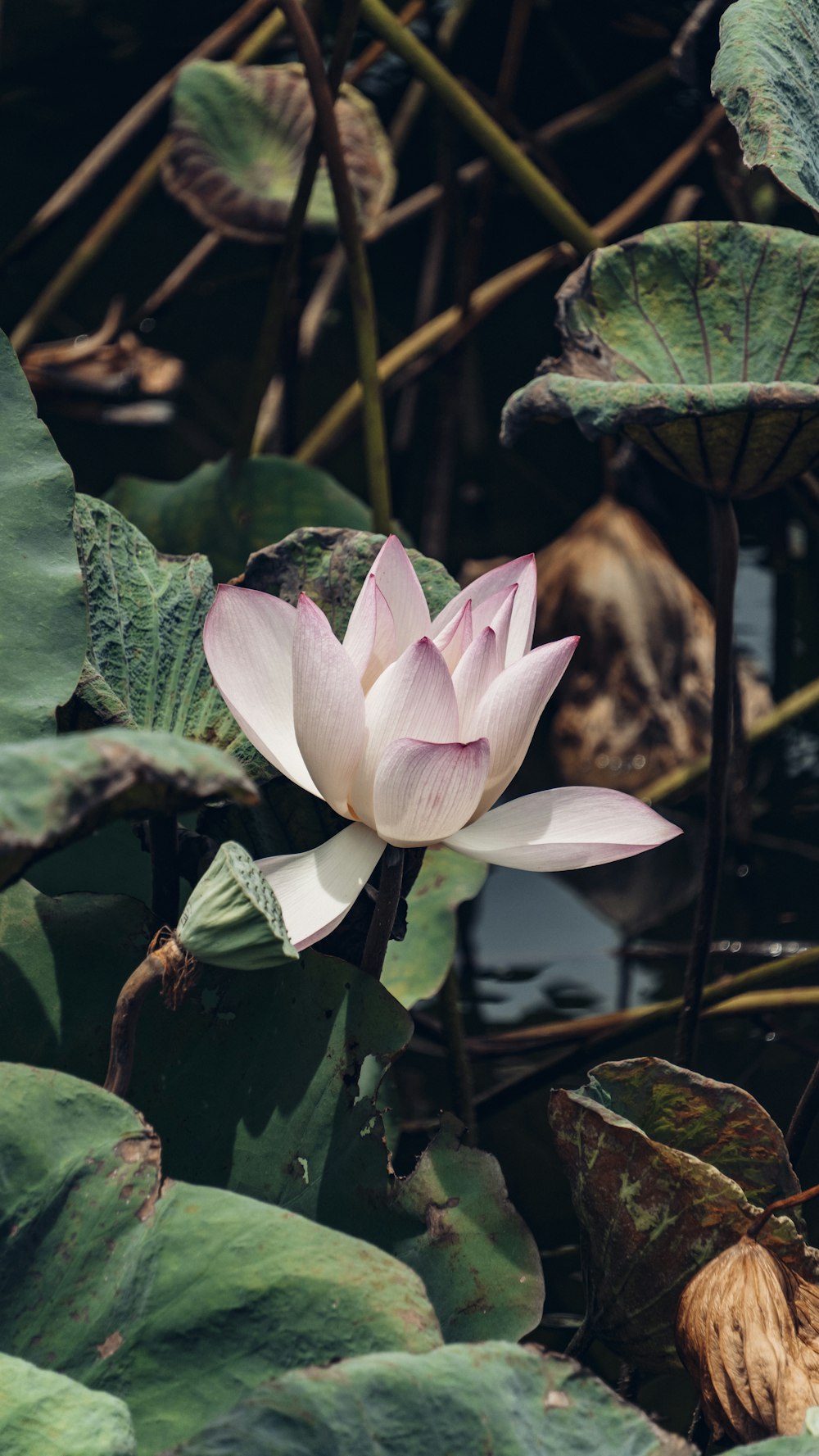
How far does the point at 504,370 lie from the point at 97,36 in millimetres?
936

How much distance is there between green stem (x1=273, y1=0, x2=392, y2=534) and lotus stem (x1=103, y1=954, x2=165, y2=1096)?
56 cm

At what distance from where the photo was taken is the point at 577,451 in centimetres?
224

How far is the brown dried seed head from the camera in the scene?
56 centimetres

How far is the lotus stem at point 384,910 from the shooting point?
0.62 meters

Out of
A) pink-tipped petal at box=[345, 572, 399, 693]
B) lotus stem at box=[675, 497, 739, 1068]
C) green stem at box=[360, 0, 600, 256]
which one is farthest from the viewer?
green stem at box=[360, 0, 600, 256]

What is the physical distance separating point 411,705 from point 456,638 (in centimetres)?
7

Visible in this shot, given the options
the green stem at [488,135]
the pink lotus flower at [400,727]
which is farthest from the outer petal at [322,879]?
the green stem at [488,135]

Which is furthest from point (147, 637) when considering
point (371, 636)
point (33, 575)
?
point (371, 636)

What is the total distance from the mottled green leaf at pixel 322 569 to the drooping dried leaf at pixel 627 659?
972mm

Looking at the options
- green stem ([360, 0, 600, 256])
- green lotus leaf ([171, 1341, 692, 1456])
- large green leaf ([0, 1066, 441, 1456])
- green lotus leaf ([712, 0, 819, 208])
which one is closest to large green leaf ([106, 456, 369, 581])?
green stem ([360, 0, 600, 256])

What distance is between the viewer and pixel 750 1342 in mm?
563

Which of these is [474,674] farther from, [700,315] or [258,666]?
[700,315]

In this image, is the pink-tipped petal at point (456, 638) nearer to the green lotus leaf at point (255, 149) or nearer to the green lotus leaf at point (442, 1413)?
the green lotus leaf at point (442, 1413)

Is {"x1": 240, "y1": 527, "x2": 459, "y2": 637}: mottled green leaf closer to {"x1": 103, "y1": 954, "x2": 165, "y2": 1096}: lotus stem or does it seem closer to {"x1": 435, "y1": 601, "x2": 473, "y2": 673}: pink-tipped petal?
{"x1": 435, "y1": 601, "x2": 473, "y2": 673}: pink-tipped petal
